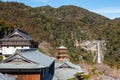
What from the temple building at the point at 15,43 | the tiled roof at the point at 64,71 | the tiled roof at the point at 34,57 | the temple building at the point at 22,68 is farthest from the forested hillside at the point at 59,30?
the temple building at the point at 22,68

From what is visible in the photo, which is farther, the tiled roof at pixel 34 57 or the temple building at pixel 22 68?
the tiled roof at pixel 34 57

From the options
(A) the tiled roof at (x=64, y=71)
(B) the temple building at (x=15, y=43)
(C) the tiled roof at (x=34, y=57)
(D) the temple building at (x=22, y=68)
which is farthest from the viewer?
(B) the temple building at (x=15, y=43)

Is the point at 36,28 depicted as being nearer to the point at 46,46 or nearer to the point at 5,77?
the point at 46,46

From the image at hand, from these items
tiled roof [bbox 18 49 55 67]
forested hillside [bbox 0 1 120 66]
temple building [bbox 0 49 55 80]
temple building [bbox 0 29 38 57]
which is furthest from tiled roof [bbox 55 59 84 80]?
forested hillside [bbox 0 1 120 66]

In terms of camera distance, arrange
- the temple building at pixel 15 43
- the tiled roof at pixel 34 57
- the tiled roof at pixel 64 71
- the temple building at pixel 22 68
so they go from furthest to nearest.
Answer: the temple building at pixel 15 43 → the tiled roof at pixel 64 71 → the tiled roof at pixel 34 57 → the temple building at pixel 22 68

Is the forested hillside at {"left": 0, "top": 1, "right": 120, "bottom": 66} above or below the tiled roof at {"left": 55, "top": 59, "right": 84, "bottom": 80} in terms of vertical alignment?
above

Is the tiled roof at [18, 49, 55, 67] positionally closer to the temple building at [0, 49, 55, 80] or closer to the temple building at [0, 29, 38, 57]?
the temple building at [0, 49, 55, 80]

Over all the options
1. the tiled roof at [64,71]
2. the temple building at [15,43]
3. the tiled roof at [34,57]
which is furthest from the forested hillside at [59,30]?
the tiled roof at [34,57]

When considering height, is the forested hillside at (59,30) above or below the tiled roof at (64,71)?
above

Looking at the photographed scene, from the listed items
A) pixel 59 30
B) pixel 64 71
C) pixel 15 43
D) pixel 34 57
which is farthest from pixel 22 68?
pixel 59 30

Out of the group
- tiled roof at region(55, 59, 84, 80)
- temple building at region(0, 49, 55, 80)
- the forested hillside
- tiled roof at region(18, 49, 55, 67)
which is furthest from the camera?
the forested hillside

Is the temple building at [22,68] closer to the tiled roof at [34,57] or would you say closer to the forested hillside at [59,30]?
the tiled roof at [34,57]

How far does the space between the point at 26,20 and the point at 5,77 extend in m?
65.1

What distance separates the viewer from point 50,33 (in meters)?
Result: 85.3
